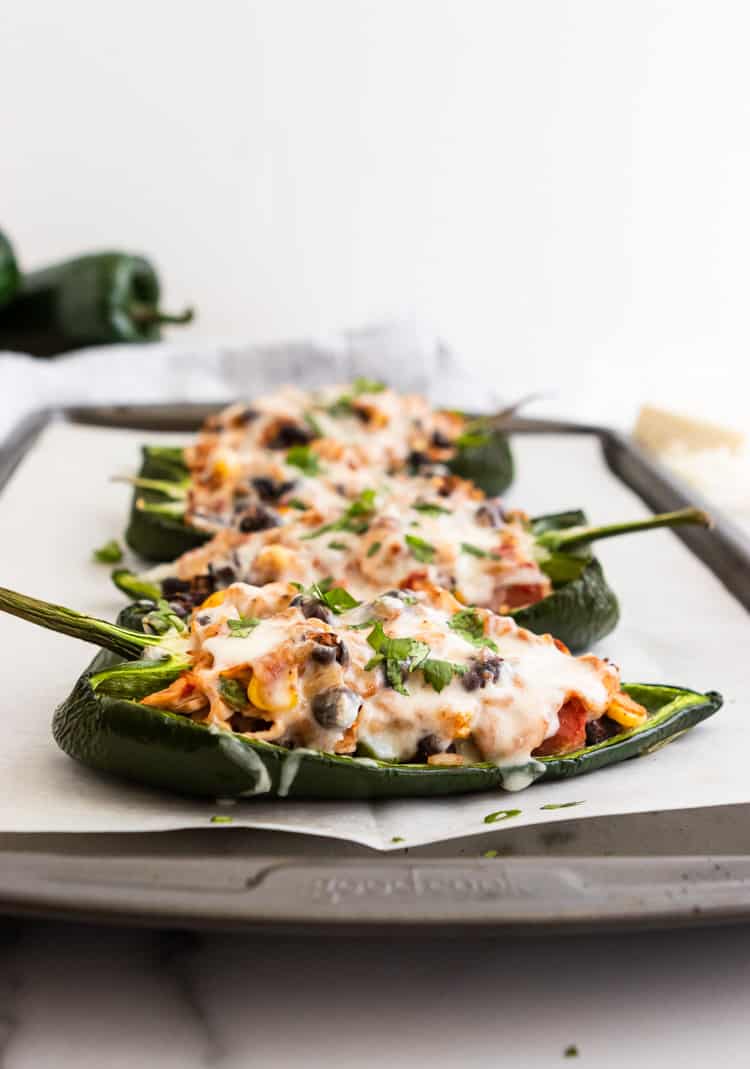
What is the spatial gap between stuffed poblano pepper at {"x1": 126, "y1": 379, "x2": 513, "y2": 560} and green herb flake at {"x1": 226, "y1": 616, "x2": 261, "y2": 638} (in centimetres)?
133

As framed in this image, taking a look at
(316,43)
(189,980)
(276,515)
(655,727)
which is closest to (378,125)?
(316,43)

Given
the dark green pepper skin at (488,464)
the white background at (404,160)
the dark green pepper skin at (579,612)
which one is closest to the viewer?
the dark green pepper skin at (579,612)

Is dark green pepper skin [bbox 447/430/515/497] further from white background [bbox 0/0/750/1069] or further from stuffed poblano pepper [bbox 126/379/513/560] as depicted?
white background [bbox 0/0/750/1069]

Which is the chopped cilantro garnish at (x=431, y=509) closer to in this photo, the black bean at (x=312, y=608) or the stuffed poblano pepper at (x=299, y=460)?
the stuffed poblano pepper at (x=299, y=460)

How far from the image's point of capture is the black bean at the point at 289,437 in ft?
17.6

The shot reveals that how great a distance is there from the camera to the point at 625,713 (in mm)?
3047

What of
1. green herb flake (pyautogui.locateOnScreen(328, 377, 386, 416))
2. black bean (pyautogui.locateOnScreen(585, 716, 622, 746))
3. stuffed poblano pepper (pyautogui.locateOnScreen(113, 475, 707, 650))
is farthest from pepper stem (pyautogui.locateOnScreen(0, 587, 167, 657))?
green herb flake (pyautogui.locateOnScreen(328, 377, 386, 416))

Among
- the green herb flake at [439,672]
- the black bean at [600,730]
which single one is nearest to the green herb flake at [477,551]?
the black bean at [600,730]

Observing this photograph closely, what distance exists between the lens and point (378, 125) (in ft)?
31.8

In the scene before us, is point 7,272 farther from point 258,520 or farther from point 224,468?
point 258,520

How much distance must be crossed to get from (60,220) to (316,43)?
83.4 inches

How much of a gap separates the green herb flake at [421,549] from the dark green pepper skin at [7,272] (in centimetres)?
478

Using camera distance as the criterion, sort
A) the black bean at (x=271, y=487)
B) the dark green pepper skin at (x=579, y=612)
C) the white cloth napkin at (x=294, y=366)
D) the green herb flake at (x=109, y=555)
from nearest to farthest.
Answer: the dark green pepper skin at (x=579, y=612) < the green herb flake at (x=109, y=555) < the black bean at (x=271, y=487) < the white cloth napkin at (x=294, y=366)

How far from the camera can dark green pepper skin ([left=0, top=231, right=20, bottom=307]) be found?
794 centimetres
